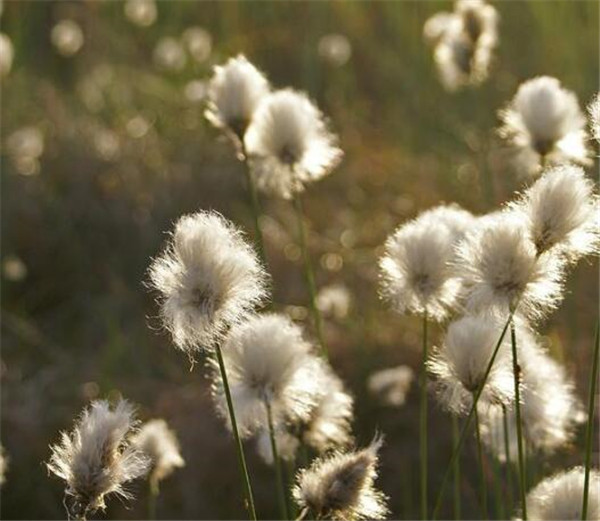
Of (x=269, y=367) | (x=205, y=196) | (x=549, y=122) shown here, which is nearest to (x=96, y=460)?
(x=269, y=367)

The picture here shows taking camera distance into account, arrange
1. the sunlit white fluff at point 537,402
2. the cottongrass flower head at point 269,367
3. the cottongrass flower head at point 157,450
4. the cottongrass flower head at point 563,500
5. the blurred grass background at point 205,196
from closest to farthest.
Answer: the cottongrass flower head at point 563,500 < the cottongrass flower head at point 269,367 < the sunlit white fluff at point 537,402 < the cottongrass flower head at point 157,450 < the blurred grass background at point 205,196

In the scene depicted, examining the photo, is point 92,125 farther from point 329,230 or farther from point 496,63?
point 496,63

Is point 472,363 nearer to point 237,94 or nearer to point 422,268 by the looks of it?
point 422,268

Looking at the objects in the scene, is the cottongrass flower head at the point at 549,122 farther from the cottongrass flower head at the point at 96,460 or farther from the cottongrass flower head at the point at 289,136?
the cottongrass flower head at the point at 96,460

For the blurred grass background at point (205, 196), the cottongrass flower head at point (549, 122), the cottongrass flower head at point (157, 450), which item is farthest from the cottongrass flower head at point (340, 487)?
the blurred grass background at point (205, 196)

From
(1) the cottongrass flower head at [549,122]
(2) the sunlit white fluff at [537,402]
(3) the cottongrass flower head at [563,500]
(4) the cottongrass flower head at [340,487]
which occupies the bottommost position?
(4) the cottongrass flower head at [340,487]
